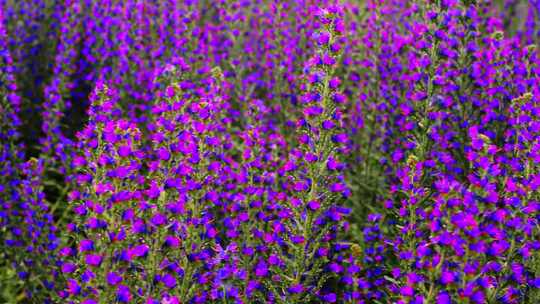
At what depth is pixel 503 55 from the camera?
495cm

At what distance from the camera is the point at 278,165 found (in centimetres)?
518

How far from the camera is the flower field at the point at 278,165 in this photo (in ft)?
11.0

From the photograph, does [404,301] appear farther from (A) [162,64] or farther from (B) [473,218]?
(A) [162,64]

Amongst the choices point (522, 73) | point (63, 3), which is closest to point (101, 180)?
point (522, 73)

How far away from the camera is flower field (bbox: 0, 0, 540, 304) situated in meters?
3.35

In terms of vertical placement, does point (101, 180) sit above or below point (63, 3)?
below

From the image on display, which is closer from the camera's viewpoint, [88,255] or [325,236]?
[88,255]

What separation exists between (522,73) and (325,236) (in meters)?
2.00

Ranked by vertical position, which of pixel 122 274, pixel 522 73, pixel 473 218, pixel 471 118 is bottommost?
pixel 122 274

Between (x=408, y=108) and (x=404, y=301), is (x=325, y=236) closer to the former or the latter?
(x=404, y=301)

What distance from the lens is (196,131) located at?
12.2 ft

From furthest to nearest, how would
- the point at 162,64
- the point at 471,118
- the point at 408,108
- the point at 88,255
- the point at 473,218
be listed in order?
1. the point at 162,64
2. the point at 471,118
3. the point at 408,108
4. the point at 88,255
5. the point at 473,218

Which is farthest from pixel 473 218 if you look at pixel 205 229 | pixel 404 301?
pixel 205 229

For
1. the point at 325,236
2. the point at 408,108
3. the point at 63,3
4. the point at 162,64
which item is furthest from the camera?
the point at 63,3
